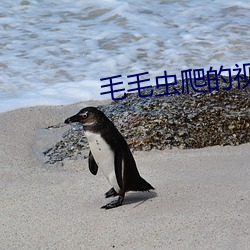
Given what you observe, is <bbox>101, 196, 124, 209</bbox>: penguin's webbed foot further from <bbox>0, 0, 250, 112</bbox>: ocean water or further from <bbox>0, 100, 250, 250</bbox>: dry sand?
<bbox>0, 0, 250, 112</bbox>: ocean water

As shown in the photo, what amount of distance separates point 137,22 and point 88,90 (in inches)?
117

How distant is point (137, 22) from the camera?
9.32 metres

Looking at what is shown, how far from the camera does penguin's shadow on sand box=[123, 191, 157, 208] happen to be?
12.1ft

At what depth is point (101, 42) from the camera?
845cm

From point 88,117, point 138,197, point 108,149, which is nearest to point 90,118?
point 88,117

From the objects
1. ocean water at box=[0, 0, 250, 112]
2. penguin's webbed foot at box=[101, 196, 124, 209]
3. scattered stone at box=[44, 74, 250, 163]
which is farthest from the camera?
ocean water at box=[0, 0, 250, 112]

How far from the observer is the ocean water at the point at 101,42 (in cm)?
692

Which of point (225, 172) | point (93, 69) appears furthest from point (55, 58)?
point (225, 172)

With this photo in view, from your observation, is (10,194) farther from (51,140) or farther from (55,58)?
(55,58)

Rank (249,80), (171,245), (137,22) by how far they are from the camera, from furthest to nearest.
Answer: (137,22) < (249,80) < (171,245)

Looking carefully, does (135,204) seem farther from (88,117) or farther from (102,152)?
(88,117)

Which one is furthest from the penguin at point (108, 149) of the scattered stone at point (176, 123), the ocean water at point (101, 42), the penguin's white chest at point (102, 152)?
the ocean water at point (101, 42)

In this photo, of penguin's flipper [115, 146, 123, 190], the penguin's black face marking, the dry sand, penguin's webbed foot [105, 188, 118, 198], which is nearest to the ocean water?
the dry sand

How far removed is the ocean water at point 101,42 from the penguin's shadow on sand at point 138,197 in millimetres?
2473
